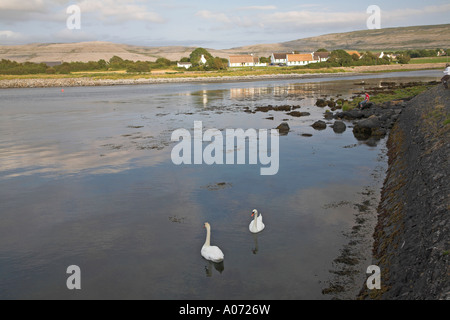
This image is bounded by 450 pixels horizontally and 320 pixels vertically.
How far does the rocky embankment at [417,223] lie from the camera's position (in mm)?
8453

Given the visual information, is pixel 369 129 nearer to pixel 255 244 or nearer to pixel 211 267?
pixel 255 244

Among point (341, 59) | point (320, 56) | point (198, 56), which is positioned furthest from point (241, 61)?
point (341, 59)

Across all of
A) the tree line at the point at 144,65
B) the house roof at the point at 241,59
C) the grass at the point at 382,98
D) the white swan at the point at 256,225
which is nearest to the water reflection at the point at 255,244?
the white swan at the point at 256,225

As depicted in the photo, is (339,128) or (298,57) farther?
(298,57)

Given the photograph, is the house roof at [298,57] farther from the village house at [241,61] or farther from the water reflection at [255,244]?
the water reflection at [255,244]

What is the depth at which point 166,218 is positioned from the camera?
16.0 m

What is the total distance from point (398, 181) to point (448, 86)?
2015 cm

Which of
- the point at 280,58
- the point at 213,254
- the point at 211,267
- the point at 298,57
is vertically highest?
the point at 280,58

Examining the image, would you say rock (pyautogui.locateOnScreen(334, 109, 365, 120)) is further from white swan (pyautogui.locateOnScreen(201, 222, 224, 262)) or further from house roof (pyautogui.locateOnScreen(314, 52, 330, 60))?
house roof (pyautogui.locateOnScreen(314, 52, 330, 60))

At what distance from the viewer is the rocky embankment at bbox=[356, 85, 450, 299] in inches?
333

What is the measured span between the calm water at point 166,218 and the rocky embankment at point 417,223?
61.7 inches

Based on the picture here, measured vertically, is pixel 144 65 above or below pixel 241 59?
below

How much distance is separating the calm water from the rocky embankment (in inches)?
61.7

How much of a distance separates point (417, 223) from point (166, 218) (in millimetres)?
9866
